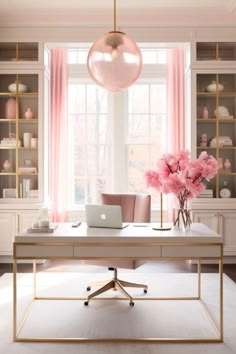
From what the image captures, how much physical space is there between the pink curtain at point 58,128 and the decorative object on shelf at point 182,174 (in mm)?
2931

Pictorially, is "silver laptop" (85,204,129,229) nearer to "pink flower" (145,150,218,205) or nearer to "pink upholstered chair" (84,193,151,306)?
"pink flower" (145,150,218,205)

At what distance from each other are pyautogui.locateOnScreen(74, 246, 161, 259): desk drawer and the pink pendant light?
1167 millimetres

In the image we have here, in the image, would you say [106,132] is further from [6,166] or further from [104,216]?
[104,216]

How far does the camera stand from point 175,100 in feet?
19.2

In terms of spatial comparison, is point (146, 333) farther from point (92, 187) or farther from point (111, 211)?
point (92, 187)

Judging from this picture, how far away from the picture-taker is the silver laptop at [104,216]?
3207 mm

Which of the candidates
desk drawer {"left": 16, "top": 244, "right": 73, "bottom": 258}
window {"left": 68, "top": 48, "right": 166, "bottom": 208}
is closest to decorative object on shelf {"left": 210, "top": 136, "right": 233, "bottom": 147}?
window {"left": 68, "top": 48, "right": 166, "bottom": 208}

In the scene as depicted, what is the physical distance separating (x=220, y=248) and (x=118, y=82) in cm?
136

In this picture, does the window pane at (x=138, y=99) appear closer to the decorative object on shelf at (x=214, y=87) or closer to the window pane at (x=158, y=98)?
the window pane at (x=158, y=98)

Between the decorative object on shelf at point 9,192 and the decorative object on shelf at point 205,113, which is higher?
the decorative object on shelf at point 205,113

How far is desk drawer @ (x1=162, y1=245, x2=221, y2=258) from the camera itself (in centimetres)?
288

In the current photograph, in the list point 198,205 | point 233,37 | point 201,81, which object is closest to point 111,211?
point 198,205

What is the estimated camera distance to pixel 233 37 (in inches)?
204

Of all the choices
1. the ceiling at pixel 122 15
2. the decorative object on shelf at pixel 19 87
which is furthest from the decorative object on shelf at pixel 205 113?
the decorative object on shelf at pixel 19 87
